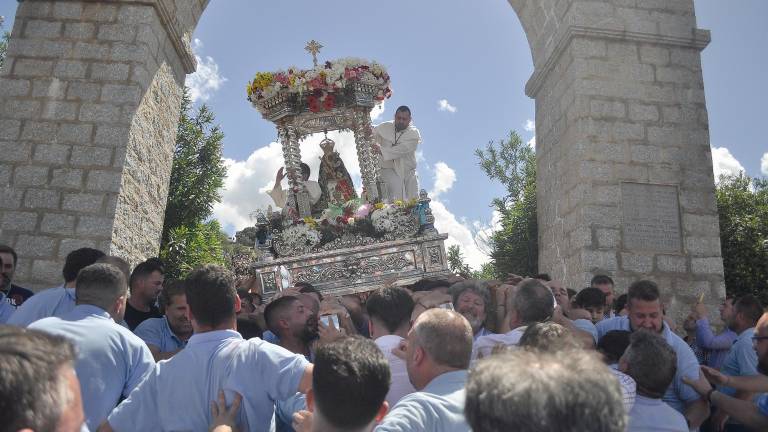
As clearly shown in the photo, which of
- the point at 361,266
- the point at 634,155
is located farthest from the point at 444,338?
the point at 634,155

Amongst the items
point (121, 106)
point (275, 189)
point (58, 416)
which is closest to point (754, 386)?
point (58, 416)

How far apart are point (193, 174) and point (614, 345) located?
19016mm

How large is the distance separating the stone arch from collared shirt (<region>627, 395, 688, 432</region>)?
458 centimetres

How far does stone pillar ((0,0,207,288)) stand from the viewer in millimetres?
6984

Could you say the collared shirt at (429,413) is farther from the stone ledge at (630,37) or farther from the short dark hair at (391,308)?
the stone ledge at (630,37)

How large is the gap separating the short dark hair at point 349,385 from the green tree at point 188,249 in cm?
1537

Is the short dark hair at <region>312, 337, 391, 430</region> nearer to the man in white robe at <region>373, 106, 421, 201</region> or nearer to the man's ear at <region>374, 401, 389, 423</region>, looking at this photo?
the man's ear at <region>374, 401, 389, 423</region>

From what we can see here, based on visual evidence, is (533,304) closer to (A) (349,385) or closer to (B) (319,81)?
(A) (349,385)

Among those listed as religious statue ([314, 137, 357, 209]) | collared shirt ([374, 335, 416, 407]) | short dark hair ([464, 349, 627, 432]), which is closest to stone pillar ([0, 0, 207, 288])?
religious statue ([314, 137, 357, 209])

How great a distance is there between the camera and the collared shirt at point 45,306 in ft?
11.1

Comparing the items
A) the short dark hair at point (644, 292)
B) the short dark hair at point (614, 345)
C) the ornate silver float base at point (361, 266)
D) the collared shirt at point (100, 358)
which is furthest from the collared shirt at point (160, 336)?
the ornate silver float base at point (361, 266)

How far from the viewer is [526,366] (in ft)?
4.45

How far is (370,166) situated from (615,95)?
360 centimetres

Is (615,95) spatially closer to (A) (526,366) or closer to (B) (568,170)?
(B) (568,170)
